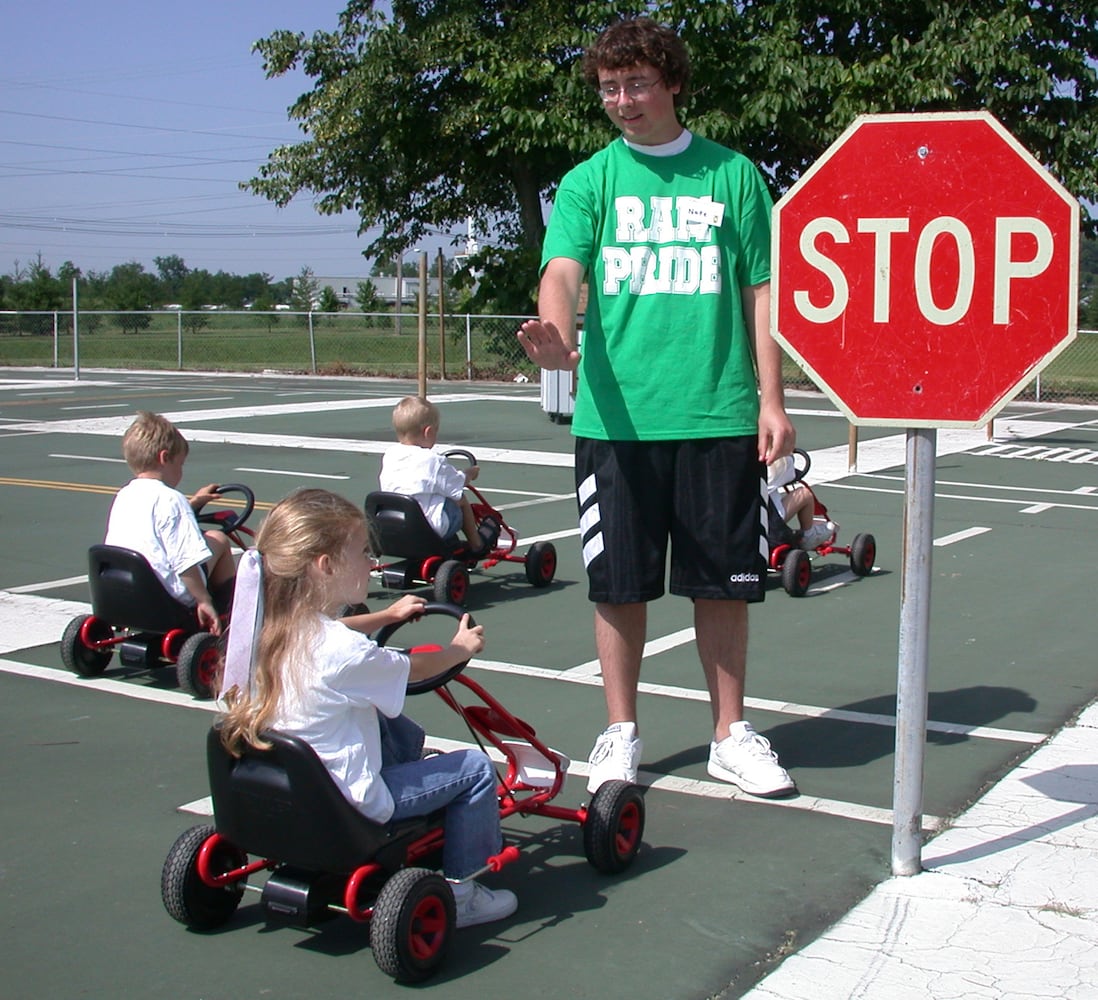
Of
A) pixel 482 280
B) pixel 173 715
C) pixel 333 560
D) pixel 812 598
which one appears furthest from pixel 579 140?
pixel 333 560

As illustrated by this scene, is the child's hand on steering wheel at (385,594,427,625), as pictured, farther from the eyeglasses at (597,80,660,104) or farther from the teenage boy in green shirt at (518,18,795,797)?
the eyeglasses at (597,80,660,104)

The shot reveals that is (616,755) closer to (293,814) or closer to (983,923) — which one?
(983,923)

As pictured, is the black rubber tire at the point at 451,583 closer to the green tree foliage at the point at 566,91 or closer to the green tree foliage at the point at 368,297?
the green tree foliage at the point at 566,91

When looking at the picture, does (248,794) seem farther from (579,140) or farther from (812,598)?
(579,140)

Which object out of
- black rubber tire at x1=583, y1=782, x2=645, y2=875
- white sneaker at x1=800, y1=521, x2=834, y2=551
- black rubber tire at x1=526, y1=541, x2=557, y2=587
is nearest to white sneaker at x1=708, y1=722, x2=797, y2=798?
black rubber tire at x1=583, y1=782, x2=645, y2=875

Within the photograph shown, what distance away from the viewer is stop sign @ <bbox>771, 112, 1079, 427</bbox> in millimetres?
3510

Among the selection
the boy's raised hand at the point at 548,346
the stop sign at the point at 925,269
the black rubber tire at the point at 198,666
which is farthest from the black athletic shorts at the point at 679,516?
the black rubber tire at the point at 198,666

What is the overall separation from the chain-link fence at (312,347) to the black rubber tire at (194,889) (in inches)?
950

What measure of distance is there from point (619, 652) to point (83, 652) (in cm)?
282

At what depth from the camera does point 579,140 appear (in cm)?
2744

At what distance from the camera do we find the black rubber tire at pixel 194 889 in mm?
3455

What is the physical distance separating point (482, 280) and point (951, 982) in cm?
3139

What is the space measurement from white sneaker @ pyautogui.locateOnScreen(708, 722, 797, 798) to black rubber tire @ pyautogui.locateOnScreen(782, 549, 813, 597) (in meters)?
3.40

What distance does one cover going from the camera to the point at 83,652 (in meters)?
6.21
